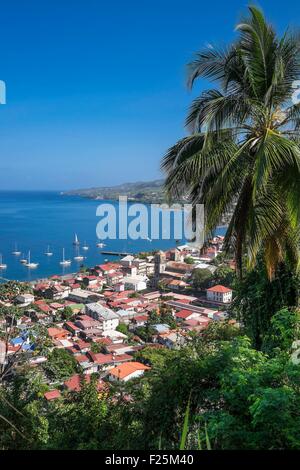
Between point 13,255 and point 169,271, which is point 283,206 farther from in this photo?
point 13,255

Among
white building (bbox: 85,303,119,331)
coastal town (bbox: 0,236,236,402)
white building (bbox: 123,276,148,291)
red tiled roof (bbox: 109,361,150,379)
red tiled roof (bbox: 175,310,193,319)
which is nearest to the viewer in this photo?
coastal town (bbox: 0,236,236,402)

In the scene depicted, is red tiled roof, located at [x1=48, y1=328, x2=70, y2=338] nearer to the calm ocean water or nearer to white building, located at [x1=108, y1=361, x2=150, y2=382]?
white building, located at [x1=108, y1=361, x2=150, y2=382]

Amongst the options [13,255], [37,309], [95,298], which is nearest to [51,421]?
[37,309]

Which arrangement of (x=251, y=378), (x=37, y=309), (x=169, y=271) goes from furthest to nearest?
(x=169, y=271), (x=37, y=309), (x=251, y=378)

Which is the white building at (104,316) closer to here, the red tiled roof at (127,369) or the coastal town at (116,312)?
the coastal town at (116,312)

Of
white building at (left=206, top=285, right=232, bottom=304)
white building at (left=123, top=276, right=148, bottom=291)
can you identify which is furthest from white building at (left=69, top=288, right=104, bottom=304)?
white building at (left=206, top=285, right=232, bottom=304)

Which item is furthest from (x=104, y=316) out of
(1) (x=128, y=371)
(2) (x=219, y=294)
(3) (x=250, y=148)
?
(3) (x=250, y=148)
